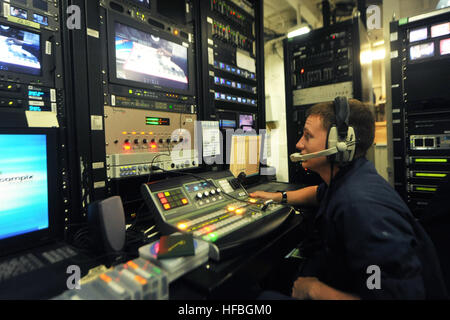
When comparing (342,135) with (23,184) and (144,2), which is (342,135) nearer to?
(23,184)

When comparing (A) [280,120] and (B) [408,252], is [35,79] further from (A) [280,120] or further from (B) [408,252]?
(A) [280,120]

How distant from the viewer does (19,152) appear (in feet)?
2.39

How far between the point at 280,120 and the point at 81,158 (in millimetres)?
4199

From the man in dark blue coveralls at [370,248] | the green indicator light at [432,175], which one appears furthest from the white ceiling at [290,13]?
the man in dark blue coveralls at [370,248]

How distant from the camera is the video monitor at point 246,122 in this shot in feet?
6.09

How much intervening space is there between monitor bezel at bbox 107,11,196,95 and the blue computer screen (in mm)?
503

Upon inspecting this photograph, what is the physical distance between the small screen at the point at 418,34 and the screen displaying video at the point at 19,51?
2.35 meters

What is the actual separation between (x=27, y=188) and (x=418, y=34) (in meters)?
2.52

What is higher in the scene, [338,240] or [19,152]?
[19,152]

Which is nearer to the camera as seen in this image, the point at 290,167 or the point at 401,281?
the point at 401,281

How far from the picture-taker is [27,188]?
2.46ft

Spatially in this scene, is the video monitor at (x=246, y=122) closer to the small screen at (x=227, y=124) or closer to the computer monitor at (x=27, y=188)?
the small screen at (x=227, y=124)

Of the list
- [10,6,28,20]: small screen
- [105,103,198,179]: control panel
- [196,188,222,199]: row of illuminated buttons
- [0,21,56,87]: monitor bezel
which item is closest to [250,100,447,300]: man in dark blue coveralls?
[196,188,222,199]: row of illuminated buttons
